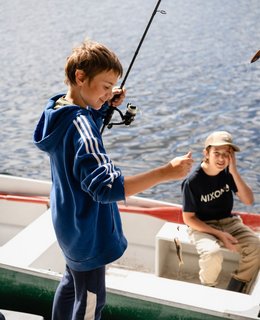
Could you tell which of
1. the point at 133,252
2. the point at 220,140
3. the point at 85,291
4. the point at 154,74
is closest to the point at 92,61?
the point at 85,291

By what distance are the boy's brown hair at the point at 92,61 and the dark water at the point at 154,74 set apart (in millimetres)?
5671

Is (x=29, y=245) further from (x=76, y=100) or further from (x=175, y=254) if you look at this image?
(x=76, y=100)

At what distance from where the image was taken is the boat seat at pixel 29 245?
11.8ft

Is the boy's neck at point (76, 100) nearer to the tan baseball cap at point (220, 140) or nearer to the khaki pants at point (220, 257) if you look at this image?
the tan baseball cap at point (220, 140)

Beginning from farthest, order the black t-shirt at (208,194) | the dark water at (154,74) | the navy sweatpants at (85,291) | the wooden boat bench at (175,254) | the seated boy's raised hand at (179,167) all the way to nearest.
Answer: the dark water at (154,74) → the wooden boat bench at (175,254) → the black t-shirt at (208,194) → the navy sweatpants at (85,291) → the seated boy's raised hand at (179,167)

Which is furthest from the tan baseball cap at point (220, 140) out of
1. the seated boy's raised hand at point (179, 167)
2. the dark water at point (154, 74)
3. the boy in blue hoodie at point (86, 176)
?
the dark water at point (154, 74)

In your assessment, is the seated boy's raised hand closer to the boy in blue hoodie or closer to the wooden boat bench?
the boy in blue hoodie

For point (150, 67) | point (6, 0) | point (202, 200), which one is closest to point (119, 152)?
point (150, 67)

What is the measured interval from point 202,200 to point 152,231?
29.4 inches

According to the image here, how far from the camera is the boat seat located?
3.60 m

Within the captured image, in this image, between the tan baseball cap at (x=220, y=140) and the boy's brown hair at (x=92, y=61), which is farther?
the tan baseball cap at (x=220, y=140)

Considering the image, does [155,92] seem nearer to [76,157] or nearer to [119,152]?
[119,152]

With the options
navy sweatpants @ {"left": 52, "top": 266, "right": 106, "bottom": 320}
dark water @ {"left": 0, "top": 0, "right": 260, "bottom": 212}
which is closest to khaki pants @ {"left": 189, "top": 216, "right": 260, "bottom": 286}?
navy sweatpants @ {"left": 52, "top": 266, "right": 106, "bottom": 320}

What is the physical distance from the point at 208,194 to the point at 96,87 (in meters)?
1.76
